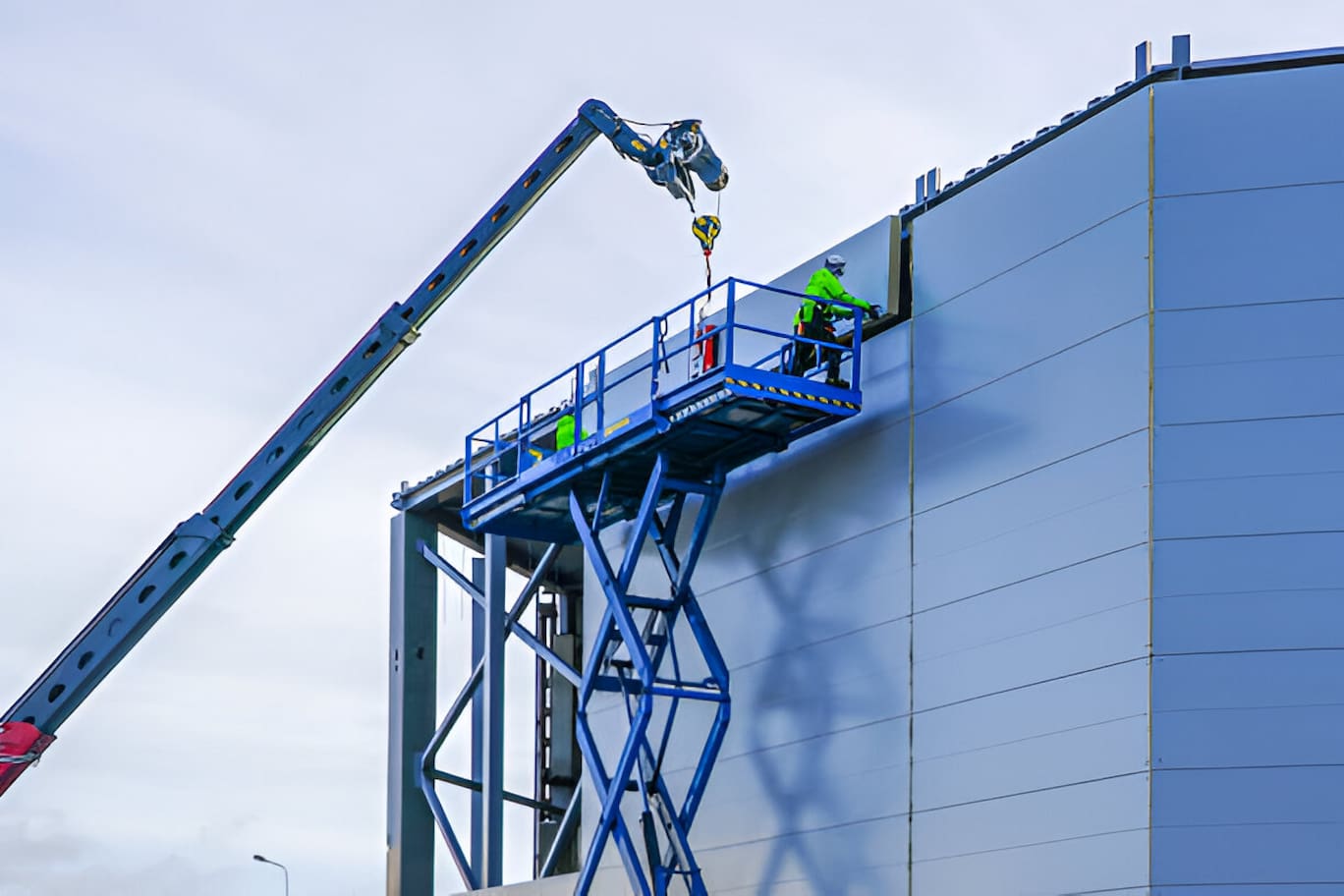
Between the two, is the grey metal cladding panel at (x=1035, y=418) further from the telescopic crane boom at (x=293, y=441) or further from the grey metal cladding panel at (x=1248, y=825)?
the telescopic crane boom at (x=293, y=441)

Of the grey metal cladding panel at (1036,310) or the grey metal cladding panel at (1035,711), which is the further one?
the grey metal cladding panel at (1036,310)

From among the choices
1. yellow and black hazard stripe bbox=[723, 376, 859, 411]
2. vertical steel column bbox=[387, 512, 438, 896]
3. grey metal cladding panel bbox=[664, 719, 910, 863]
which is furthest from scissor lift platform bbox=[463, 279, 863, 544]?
vertical steel column bbox=[387, 512, 438, 896]

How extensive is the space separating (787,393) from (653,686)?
5393mm

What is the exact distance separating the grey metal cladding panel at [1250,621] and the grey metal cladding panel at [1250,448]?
1544 millimetres

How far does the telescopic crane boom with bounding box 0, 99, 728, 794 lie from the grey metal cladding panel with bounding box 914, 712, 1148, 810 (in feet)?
47.2

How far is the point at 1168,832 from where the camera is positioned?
22375 millimetres

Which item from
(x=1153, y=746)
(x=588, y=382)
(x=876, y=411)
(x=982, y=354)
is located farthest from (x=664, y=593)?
(x=1153, y=746)

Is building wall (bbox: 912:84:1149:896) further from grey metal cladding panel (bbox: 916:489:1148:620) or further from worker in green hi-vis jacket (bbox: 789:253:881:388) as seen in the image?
worker in green hi-vis jacket (bbox: 789:253:881:388)

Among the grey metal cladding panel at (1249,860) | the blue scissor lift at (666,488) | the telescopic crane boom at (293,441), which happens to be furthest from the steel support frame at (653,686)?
the grey metal cladding panel at (1249,860)

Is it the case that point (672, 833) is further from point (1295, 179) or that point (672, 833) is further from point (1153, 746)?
point (1295, 179)

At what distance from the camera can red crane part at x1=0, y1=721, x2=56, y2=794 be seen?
37.9 metres

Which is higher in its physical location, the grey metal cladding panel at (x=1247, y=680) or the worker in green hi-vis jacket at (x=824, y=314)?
the worker in green hi-vis jacket at (x=824, y=314)

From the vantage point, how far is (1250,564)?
75.3 feet

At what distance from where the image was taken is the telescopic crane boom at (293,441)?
37938 mm
